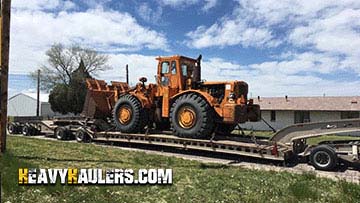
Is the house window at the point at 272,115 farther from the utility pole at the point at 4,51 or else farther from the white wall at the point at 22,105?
the white wall at the point at 22,105

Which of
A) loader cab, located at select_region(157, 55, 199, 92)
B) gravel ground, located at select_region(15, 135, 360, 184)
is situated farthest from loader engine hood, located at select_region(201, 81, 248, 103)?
gravel ground, located at select_region(15, 135, 360, 184)

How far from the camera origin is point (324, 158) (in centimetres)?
1013

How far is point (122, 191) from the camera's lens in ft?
21.0

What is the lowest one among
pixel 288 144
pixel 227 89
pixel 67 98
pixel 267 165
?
pixel 267 165

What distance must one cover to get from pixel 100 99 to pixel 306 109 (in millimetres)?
22678

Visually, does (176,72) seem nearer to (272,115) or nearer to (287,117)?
(287,117)

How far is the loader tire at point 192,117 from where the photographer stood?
1219cm

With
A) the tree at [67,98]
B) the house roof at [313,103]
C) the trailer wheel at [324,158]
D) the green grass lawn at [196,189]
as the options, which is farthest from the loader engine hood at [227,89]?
the tree at [67,98]

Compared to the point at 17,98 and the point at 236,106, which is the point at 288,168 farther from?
the point at 17,98

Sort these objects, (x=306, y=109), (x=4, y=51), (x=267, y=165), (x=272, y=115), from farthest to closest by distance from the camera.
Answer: (x=272, y=115) < (x=306, y=109) < (x=267, y=165) < (x=4, y=51)

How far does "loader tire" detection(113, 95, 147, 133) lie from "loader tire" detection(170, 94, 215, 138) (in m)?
1.81

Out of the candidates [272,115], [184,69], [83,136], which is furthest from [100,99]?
[272,115]

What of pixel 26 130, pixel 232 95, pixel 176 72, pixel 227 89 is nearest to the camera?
pixel 232 95

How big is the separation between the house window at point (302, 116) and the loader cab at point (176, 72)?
23421 mm
